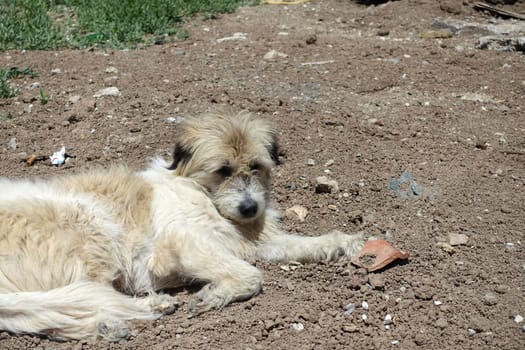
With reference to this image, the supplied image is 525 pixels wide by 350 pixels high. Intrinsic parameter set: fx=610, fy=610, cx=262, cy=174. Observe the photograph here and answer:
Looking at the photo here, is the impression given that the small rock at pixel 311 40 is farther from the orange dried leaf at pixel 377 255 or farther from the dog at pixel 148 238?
the orange dried leaf at pixel 377 255

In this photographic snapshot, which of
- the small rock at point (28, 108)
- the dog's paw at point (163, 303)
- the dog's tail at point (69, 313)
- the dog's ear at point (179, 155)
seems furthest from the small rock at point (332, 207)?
the small rock at point (28, 108)

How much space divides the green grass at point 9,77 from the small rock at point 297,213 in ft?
12.5

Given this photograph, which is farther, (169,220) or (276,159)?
(276,159)

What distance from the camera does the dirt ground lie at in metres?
3.96

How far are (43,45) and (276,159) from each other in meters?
5.02

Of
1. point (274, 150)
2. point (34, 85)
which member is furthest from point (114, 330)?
point (34, 85)

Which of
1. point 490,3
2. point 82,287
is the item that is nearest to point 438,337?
point 82,287

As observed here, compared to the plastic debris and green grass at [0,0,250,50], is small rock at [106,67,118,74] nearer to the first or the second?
green grass at [0,0,250,50]

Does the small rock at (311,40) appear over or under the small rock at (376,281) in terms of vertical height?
over

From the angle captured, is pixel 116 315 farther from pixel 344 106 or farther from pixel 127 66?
pixel 127 66

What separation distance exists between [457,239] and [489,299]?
0.80 meters

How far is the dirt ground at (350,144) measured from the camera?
3.96m

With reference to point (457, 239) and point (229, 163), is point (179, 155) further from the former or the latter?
point (457, 239)

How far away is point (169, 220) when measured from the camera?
4.67m
